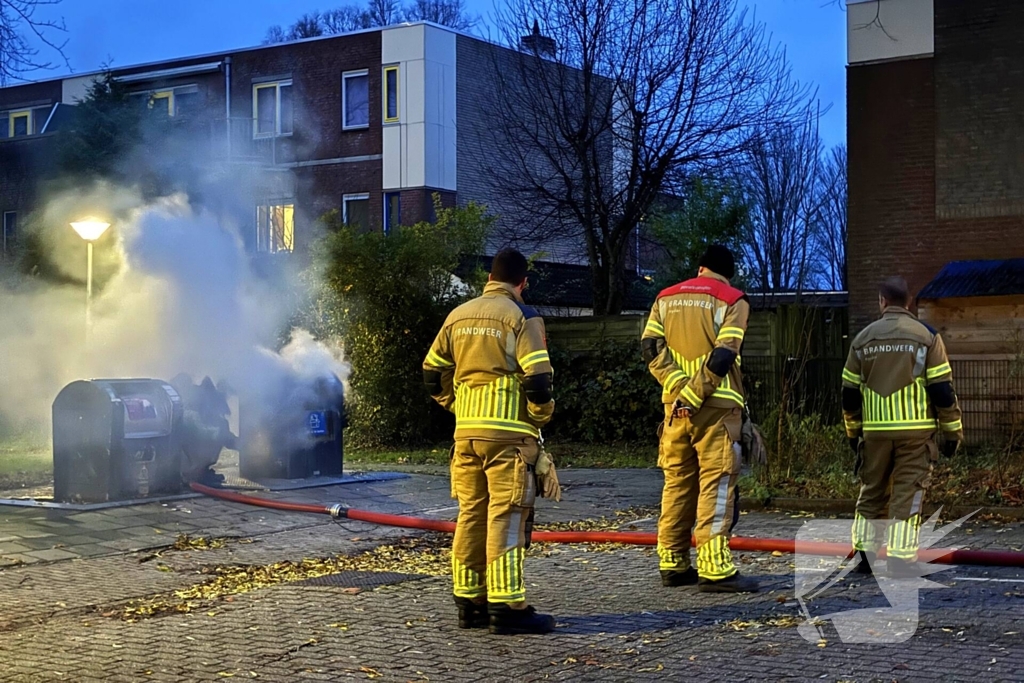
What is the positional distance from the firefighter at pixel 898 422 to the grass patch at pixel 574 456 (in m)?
8.12

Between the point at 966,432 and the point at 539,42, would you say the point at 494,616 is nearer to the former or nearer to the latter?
the point at 966,432

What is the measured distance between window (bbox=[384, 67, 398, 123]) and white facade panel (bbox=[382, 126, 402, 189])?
28 centimetres

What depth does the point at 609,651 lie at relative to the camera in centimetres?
582

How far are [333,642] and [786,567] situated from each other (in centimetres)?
334

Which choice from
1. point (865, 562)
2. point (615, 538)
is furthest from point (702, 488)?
point (615, 538)

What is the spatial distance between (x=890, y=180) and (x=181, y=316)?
10848mm

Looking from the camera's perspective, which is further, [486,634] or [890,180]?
[890,180]

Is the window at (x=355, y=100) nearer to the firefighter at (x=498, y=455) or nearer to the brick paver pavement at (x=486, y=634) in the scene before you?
the brick paver pavement at (x=486, y=634)

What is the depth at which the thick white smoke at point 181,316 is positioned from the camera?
14086mm

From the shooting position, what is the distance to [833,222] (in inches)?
1869

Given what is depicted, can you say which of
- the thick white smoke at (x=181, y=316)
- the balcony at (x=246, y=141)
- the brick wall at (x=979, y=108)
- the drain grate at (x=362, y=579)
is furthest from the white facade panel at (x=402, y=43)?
the drain grate at (x=362, y=579)

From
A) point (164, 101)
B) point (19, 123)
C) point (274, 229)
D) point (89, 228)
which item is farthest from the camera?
point (19, 123)

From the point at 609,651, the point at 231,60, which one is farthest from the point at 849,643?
the point at 231,60

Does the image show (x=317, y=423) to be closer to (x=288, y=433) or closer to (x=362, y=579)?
(x=288, y=433)
